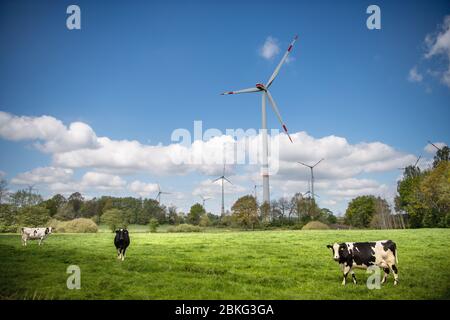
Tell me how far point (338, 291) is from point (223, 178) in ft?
255

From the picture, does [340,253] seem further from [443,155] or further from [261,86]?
[443,155]

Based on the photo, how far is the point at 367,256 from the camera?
40.0 ft

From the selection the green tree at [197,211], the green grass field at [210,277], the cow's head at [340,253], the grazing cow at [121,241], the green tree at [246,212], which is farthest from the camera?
the green tree at [197,211]

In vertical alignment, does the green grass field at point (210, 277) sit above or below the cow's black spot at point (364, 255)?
below

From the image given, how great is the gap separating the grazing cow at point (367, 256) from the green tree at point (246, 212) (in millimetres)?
52798

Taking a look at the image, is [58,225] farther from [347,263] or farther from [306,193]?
[306,193]

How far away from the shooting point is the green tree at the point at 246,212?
64938 mm

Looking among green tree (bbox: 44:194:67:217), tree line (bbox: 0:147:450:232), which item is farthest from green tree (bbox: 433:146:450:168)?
green tree (bbox: 44:194:67:217)

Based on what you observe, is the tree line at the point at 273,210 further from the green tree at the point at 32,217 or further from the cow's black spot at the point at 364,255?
the cow's black spot at the point at 364,255

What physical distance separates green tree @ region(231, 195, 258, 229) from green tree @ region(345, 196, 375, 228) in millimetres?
31611

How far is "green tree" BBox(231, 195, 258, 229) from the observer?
213 ft

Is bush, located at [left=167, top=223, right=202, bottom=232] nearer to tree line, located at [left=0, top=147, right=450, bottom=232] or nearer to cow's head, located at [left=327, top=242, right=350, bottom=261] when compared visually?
tree line, located at [left=0, top=147, right=450, bottom=232]

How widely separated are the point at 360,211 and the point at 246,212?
40225mm

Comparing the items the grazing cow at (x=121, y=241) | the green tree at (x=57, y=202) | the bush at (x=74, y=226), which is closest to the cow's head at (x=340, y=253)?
the grazing cow at (x=121, y=241)
